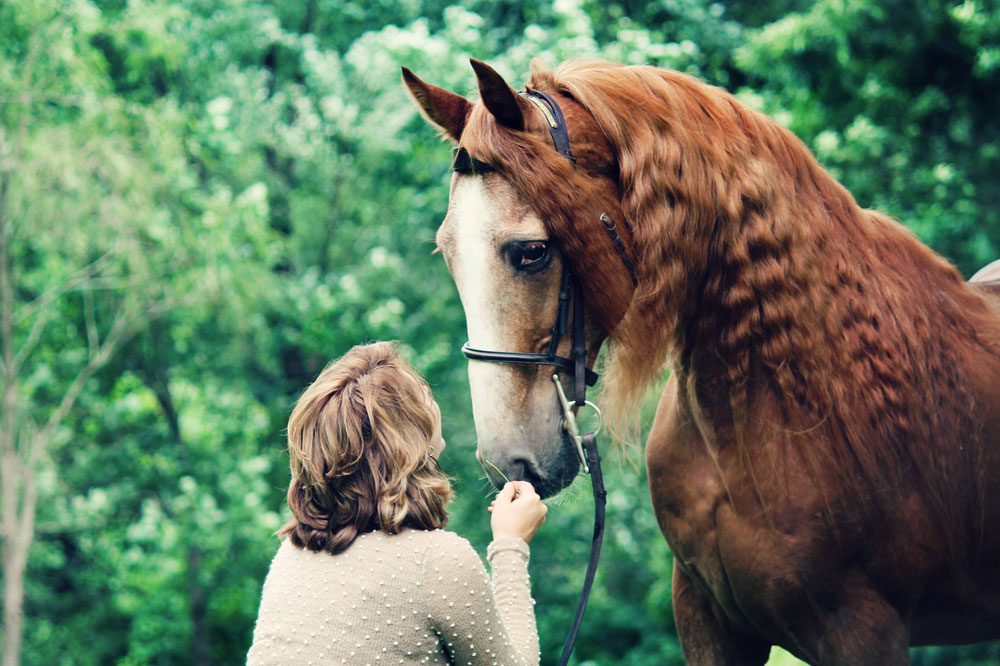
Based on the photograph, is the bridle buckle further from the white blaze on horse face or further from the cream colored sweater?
the cream colored sweater


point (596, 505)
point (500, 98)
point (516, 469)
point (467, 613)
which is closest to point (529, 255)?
point (500, 98)

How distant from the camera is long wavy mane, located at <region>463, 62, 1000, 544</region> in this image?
1.98 m

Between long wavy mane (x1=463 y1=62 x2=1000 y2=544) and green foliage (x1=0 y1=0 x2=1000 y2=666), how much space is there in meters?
4.67

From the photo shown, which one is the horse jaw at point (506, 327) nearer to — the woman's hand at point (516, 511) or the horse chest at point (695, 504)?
the woman's hand at point (516, 511)

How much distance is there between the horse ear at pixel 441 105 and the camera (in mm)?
2229

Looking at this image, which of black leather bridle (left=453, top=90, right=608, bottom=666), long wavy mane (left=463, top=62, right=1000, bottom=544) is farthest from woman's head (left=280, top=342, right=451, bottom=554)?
long wavy mane (left=463, top=62, right=1000, bottom=544)

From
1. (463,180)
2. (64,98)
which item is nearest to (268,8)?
(64,98)

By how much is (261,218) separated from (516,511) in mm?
8143

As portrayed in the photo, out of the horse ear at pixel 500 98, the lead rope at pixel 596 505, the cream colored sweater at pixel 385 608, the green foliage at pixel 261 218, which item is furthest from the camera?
the green foliage at pixel 261 218

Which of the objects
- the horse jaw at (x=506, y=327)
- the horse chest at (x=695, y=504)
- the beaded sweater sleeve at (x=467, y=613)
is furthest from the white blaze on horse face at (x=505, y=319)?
the horse chest at (x=695, y=504)

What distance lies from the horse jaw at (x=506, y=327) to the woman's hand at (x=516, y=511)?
0.03 m

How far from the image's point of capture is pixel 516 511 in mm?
1947

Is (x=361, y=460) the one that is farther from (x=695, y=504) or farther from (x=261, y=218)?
(x=261, y=218)

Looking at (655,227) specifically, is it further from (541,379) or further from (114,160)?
(114,160)
